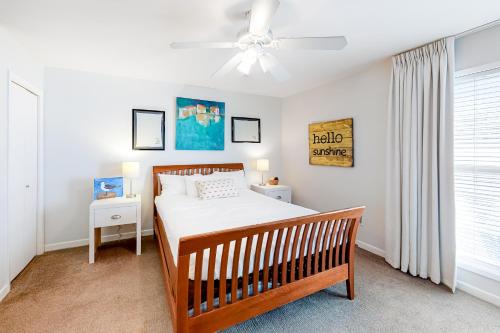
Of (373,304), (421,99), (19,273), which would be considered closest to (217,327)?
(373,304)

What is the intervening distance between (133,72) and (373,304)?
12.7 ft

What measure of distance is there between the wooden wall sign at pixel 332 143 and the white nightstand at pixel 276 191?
68 cm

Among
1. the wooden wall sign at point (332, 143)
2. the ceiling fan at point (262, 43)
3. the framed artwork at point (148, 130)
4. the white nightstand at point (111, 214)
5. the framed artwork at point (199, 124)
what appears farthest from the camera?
the framed artwork at point (199, 124)

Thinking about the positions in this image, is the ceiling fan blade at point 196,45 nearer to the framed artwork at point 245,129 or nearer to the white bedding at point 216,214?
the white bedding at point 216,214

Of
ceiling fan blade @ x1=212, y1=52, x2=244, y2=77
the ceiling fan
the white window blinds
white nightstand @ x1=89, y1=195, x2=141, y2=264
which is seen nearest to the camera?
the ceiling fan

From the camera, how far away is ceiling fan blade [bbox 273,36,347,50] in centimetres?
159

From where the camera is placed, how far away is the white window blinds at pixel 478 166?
6.73ft

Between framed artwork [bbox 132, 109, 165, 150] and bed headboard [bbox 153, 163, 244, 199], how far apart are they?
345mm

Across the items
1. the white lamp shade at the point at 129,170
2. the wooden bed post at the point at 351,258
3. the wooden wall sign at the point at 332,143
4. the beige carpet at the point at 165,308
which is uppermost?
the wooden wall sign at the point at 332,143

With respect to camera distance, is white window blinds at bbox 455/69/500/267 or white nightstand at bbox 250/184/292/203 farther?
white nightstand at bbox 250/184/292/203

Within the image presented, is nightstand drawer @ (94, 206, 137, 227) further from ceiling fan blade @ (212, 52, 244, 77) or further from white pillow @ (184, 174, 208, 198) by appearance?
ceiling fan blade @ (212, 52, 244, 77)

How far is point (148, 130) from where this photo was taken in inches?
139

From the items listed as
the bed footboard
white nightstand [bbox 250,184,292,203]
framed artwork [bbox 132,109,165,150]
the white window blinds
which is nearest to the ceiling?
the white window blinds

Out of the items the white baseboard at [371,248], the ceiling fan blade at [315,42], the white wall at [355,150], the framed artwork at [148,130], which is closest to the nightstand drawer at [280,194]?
the white wall at [355,150]
